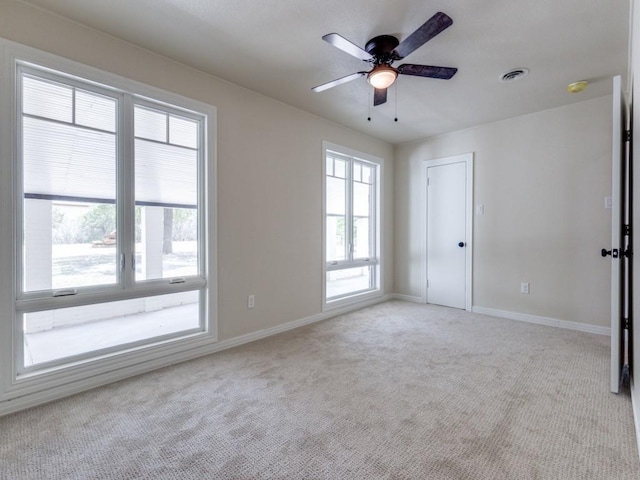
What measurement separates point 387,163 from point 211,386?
4.14 meters

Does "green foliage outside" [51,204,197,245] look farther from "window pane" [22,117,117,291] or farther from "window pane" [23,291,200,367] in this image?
"window pane" [23,291,200,367]

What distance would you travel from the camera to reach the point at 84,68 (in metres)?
2.23

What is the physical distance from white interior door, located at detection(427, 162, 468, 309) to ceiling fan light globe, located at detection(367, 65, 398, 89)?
2648 mm

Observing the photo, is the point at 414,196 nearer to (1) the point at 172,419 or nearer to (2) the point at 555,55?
(2) the point at 555,55

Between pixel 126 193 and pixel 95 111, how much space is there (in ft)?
2.07

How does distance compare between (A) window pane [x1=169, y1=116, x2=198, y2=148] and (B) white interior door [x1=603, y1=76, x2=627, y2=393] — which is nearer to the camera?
(B) white interior door [x1=603, y1=76, x2=627, y2=393]

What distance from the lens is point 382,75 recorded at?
2.24 m

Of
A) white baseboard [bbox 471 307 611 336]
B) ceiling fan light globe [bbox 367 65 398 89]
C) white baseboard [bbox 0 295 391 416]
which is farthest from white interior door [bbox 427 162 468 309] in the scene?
ceiling fan light globe [bbox 367 65 398 89]

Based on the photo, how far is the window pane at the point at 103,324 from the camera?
2164mm

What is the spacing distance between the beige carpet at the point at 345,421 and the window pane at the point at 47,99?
196 centimetres

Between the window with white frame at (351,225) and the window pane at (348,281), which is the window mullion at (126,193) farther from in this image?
the window pane at (348,281)

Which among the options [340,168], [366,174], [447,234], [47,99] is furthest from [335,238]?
[47,99]

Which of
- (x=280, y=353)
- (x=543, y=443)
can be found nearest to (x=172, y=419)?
(x=280, y=353)

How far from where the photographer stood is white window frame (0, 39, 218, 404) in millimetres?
1960
